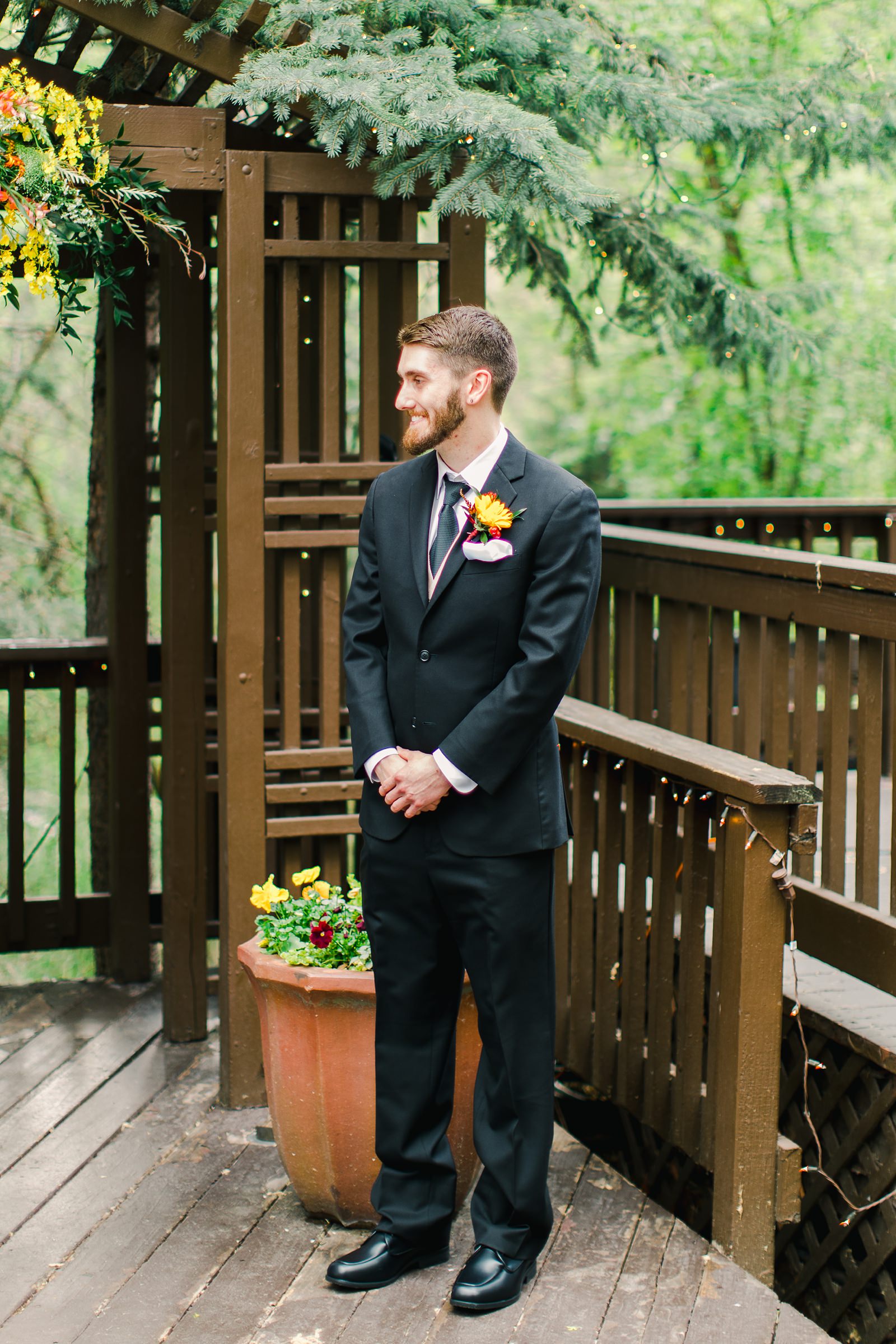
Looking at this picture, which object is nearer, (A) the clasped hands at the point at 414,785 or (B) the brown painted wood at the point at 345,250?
(A) the clasped hands at the point at 414,785

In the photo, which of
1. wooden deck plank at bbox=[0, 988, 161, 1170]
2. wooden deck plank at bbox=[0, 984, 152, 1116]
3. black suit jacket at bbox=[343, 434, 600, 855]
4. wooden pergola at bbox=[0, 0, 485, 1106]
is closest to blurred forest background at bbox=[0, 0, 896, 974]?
wooden pergola at bbox=[0, 0, 485, 1106]

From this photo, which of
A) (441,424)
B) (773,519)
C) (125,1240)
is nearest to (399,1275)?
(125,1240)

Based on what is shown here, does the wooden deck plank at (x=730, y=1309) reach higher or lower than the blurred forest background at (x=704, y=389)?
lower

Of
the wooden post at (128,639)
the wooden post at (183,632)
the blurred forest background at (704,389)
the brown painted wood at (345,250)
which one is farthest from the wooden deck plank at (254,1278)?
the blurred forest background at (704,389)

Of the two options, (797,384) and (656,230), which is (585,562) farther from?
(797,384)

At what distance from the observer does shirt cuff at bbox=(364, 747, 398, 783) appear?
267 centimetres

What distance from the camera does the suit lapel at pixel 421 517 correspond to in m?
2.67

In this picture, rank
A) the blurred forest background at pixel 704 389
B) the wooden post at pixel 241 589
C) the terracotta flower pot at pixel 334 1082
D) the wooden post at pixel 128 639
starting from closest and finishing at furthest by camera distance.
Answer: the terracotta flower pot at pixel 334 1082
the wooden post at pixel 241 589
the wooden post at pixel 128 639
the blurred forest background at pixel 704 389

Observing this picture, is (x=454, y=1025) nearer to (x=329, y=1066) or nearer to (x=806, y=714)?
(x=329, y=1066)

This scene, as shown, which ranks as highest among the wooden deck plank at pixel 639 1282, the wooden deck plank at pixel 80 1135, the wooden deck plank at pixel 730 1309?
the wooden deck plank at pixel 639 1282

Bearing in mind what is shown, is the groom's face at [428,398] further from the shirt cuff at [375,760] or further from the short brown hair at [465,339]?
the shirt cuff at [375,760]

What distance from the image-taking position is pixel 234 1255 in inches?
115

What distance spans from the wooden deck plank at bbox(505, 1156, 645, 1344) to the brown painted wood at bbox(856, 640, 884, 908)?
40.0 inches

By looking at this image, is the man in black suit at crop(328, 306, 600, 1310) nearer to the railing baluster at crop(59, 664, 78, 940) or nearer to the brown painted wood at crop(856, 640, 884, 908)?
the brown painted wood at crop(856, 640, 884, 908)
